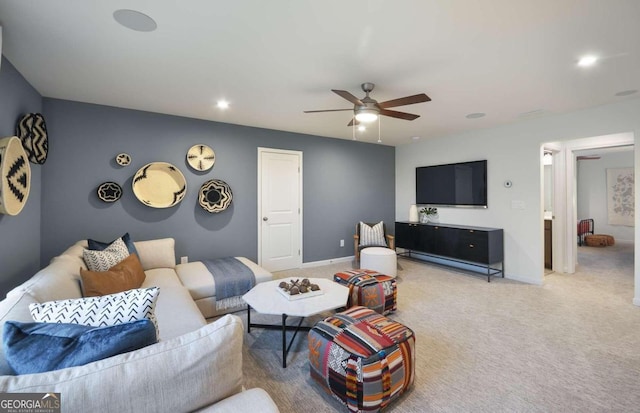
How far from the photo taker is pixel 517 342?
100 inches

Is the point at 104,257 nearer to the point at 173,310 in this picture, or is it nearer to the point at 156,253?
the point at 156,253

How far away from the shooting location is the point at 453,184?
520 centimetres

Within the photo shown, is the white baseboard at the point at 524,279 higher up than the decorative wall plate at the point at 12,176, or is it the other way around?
the decorative wall plate at the point at 12,176

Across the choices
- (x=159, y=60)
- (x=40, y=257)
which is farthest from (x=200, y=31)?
(x=40, y=257)

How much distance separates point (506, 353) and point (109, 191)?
180 inches

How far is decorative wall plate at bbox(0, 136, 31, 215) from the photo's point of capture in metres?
2.02

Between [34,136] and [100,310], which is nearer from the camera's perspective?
[100,310]

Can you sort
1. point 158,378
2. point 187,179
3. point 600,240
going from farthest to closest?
1. point 600,240
2. point 187,179
3. point 158,378

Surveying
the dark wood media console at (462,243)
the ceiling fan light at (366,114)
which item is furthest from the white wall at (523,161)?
the ceiling fan light at (366,114)

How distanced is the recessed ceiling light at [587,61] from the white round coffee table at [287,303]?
111 inches

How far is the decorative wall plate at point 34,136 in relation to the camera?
259 cm

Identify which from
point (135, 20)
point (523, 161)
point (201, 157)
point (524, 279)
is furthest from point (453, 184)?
point (135, 20)

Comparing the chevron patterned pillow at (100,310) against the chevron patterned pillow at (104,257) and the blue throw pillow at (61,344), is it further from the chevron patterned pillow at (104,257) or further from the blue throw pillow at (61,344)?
the chevron patterned pillow at (104,257)

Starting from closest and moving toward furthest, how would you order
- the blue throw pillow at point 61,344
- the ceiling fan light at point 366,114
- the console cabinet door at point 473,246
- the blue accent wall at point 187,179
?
the blue throw pillow at point 61,344
the ceiling fan light at point 366,114
the blue accent wall at point 187,179
the console cabinet door at point 473,246
